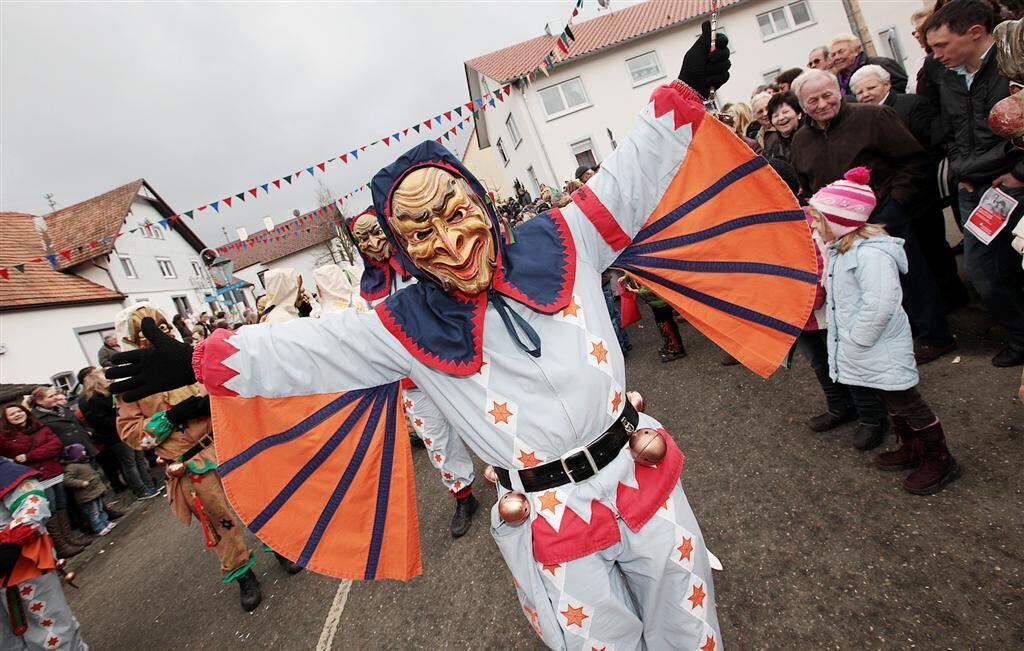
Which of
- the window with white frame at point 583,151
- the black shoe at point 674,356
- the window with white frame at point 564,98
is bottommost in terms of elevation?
the black shoe at point 674,356

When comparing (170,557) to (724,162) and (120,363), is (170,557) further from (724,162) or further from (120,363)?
(724,162)

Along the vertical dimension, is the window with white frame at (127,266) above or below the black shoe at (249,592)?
above

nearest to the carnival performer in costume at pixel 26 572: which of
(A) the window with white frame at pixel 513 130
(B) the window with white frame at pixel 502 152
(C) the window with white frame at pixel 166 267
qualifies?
(A) the window with white frame at pixel 513 130

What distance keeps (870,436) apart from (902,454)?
0.25 m

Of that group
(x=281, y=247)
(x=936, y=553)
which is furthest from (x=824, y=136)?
(x=281, y=247)

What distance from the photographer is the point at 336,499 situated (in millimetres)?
1780

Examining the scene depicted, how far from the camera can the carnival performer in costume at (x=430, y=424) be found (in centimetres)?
380

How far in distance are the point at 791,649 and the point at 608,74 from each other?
917 inches

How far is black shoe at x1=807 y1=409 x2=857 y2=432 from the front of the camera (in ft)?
10.8

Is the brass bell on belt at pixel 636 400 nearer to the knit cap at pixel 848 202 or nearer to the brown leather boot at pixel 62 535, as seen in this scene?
the knit cap at pixel 848 202

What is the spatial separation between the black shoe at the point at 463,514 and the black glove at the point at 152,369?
8.70 ft

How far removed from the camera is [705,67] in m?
1.69

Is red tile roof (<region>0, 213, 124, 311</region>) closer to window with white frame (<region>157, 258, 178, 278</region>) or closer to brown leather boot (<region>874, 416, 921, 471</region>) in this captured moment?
window with white frame (<region>157, 258, 178, 278</region>)

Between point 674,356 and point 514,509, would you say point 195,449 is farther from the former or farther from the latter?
point 674,356
